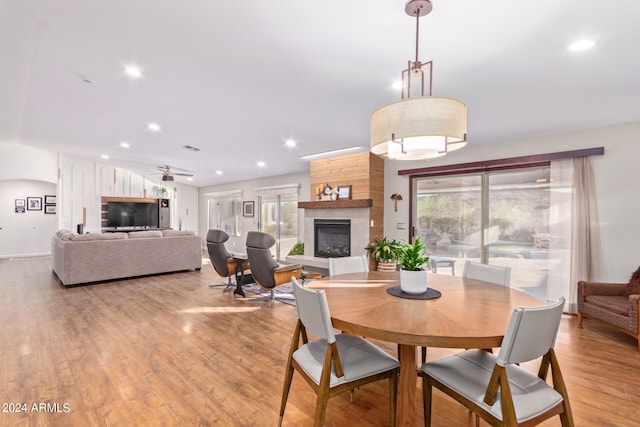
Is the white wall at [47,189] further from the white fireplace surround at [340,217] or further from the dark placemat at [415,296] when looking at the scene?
the dark placemat at [415,296]

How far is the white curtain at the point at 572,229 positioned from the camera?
11.9ft

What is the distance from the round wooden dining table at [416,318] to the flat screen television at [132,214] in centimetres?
932

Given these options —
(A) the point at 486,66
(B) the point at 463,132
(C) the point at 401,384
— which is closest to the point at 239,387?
(C) the point at 401,384

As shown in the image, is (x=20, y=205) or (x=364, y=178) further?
(x=20, y=205)

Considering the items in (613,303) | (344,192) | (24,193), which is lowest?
(613,303)

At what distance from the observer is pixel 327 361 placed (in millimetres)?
1481

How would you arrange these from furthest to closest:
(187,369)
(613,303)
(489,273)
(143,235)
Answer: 1. (143,235)
2. (613,303)
3. (489,273)
4. (187,369)

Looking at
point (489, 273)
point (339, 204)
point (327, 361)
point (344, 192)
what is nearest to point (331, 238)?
point (339, 204)

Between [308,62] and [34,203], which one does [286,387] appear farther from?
[34,203]

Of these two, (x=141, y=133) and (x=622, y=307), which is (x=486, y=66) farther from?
(x=141, y=133)

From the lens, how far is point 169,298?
4461 mm

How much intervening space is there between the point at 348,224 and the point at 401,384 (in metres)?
4.07

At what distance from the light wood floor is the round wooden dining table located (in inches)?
24.3

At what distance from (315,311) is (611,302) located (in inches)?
135
